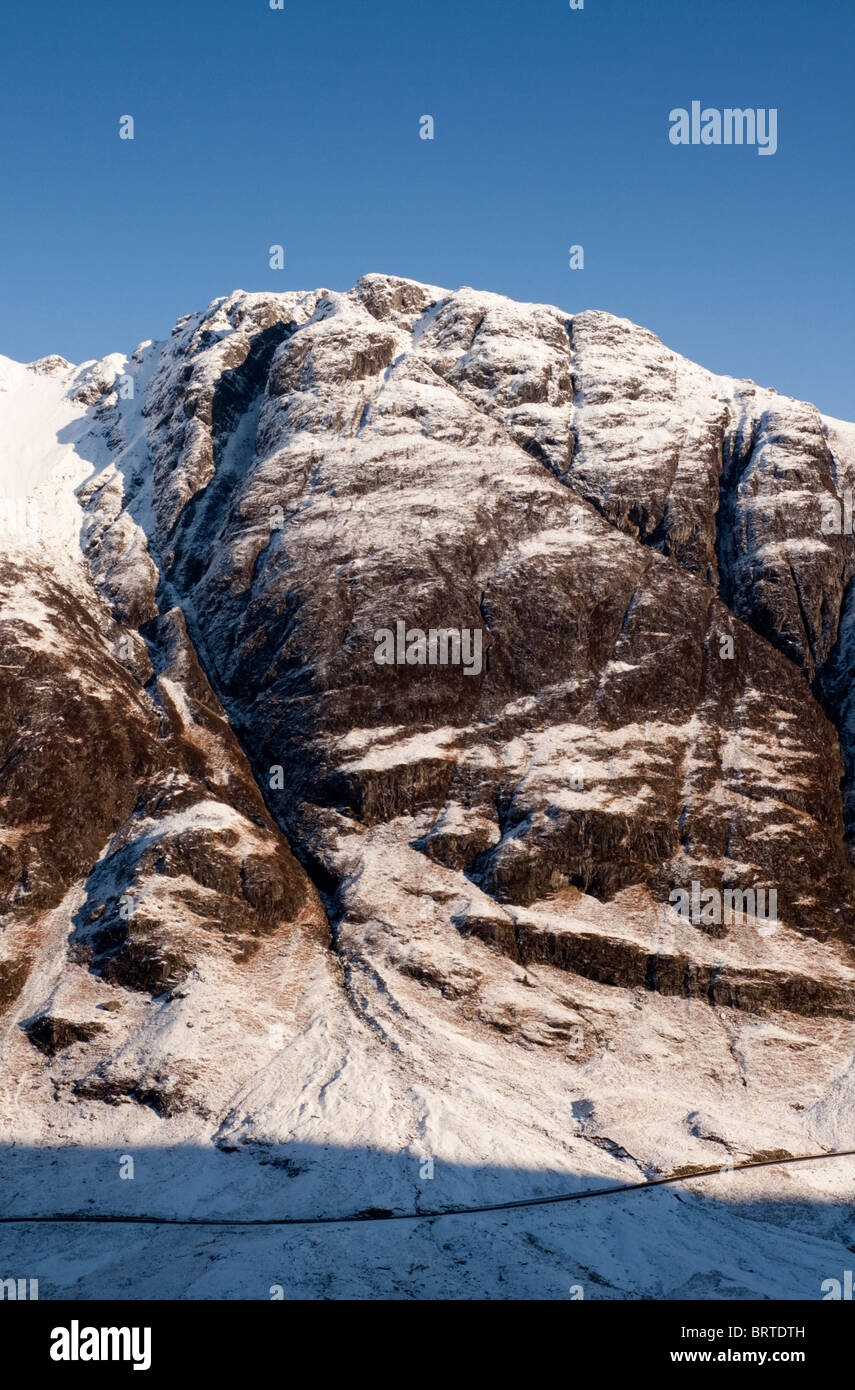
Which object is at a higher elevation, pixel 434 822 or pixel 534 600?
pixel 534 600

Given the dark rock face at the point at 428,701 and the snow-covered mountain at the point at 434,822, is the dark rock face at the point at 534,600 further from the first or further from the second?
the snow-covered mountain at the point at 434,822

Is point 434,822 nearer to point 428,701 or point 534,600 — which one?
point 428,701

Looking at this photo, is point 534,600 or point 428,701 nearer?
point 428,701

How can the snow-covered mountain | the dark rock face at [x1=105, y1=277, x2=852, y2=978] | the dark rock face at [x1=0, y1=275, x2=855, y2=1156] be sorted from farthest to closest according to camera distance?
the dark rock face at [x1=105, y1=277, x2=852, y2=978] → the dark rock face at [x1=0, y1=275, x2=855, y2=1156] → the snow-covered mountain

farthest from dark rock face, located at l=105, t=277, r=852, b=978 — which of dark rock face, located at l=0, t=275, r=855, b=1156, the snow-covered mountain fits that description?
the snow-covered mountain

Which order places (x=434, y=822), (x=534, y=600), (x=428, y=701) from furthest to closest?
(x=534, y=600) → (x=428, y=701) → (x=434, y=822)

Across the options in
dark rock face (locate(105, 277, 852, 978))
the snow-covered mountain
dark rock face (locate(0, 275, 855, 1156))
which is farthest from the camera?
dark rock face (locate(105, 277, 852, 978))

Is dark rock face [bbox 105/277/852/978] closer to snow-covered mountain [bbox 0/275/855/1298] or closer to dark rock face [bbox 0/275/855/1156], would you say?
dark rock face [bbox 0/275/855/1156]

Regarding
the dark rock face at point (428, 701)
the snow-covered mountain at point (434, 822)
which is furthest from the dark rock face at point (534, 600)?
the snow-covered mountain at point (434, 822)

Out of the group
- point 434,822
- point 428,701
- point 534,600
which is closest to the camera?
point 434,822

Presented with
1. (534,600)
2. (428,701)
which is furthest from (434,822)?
(534,600)
